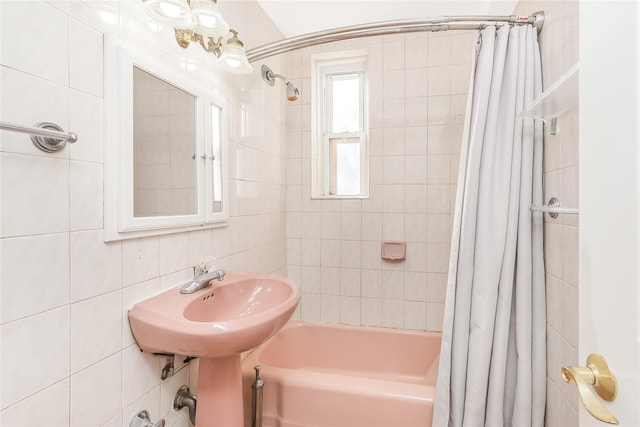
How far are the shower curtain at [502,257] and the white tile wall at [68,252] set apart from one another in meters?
1.20

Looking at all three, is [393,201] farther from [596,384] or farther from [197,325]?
[596,384]

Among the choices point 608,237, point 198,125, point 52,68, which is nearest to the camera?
point 608,237

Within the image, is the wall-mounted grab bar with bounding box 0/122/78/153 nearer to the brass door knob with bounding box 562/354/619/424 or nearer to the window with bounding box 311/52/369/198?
the brass door knob with bounding box 562/354/619/424

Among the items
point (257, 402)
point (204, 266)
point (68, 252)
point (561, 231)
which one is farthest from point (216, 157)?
point (561, 231)

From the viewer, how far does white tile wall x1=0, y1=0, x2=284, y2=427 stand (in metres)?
0.72

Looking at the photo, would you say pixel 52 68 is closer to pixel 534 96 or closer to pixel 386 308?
pixel 534 96

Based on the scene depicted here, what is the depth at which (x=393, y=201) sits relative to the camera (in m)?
2.24

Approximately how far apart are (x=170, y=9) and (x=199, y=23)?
0.12 metres

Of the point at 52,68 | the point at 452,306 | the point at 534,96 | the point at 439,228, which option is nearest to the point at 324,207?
the point at 439,228

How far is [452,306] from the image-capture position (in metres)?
1.43

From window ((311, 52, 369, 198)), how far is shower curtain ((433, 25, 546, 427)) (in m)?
1.08

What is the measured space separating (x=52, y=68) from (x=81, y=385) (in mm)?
826

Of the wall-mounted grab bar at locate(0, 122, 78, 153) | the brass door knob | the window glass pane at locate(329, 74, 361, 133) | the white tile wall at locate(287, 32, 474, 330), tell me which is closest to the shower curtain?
the white tile wall at locate(287, 32, 474, 330)

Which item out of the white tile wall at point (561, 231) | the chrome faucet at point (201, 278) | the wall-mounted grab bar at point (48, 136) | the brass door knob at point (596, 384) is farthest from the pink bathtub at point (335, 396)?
the wall-mounted grab bar at point (48, 136)
